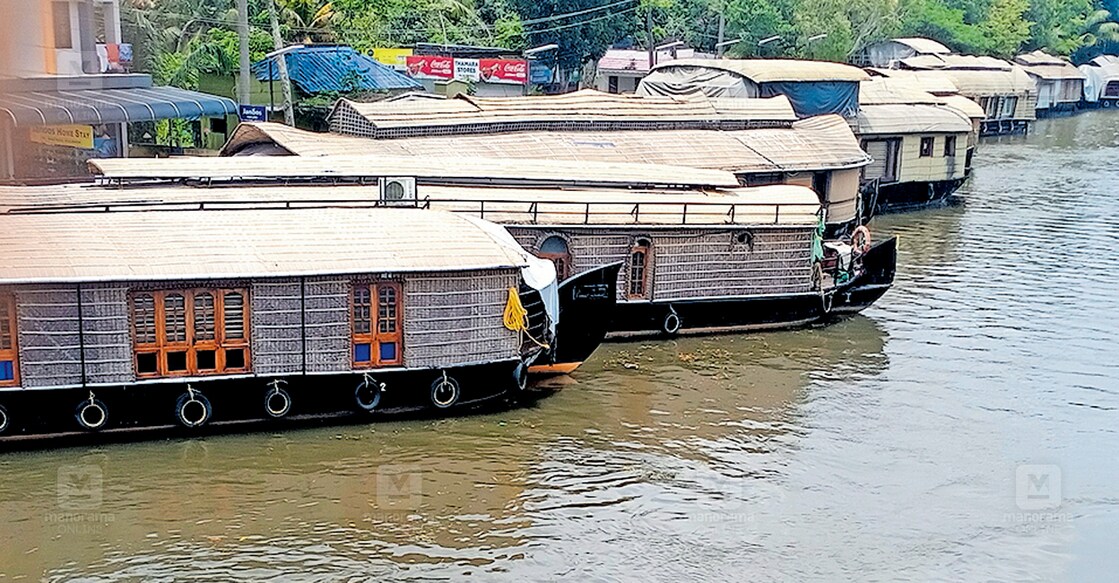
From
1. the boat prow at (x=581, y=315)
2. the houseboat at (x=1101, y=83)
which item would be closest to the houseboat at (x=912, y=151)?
the boat prow at (x=581, y=315)

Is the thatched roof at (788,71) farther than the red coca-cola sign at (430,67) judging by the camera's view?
No

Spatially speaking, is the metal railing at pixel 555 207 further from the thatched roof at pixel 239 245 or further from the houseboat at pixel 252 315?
the thatched roof at pixel 239 245

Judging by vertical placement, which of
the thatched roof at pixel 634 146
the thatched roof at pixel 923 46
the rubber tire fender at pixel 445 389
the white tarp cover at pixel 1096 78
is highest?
the thatched roof at pixel 923 46

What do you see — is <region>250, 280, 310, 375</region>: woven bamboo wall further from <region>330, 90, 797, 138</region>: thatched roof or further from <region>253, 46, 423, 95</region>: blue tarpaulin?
<region>253, 46, 423, 95</region>: blue tarpaulin

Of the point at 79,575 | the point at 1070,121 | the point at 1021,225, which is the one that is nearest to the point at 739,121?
the point at 1021,225

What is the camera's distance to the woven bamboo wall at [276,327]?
10156 millimetres

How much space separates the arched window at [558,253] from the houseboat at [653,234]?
1 cm

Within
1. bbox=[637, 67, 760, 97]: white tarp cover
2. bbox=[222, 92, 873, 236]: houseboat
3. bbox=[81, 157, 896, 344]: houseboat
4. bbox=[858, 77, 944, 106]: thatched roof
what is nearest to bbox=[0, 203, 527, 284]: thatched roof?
bbox=[81, 157, 896, 344]: houseboat

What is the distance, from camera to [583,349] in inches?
484

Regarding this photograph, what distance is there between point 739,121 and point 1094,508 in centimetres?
→ 1223

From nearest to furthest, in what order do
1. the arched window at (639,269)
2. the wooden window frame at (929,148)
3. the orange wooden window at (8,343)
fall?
1. the orange wooden window at (8,343)
2. the arched window at (639,269)
3. the wooden window frame at (929,148)

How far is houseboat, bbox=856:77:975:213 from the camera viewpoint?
1006 inches

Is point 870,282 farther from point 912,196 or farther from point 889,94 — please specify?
point 889,94

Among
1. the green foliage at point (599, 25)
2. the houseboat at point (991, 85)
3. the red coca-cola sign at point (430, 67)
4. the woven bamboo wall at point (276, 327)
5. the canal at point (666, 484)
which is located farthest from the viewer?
the houseboat at point (991, 85)
